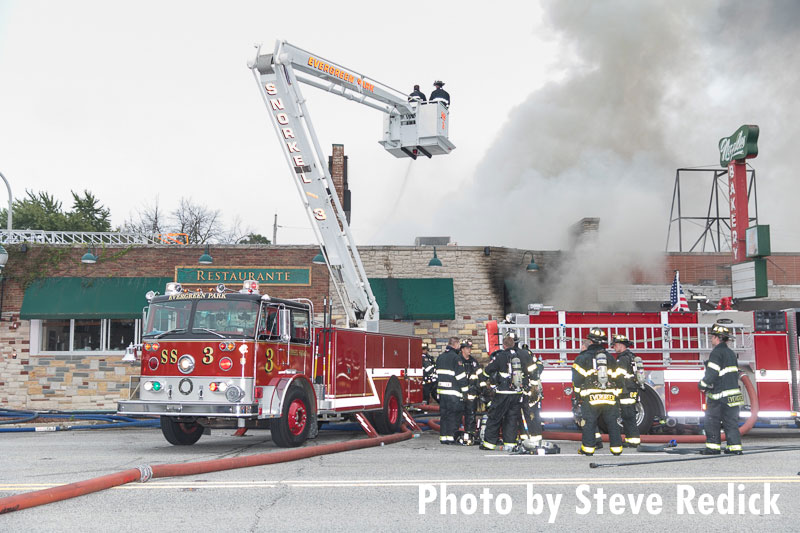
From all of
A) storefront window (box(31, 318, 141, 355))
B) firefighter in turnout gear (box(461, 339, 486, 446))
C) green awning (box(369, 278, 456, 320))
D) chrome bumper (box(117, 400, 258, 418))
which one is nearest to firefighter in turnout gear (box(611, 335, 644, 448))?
firefighter in turnout gear (box(461, 339, 486, 446))

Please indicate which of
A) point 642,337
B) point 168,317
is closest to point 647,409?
point 642,337

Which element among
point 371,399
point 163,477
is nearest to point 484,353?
point 371,399

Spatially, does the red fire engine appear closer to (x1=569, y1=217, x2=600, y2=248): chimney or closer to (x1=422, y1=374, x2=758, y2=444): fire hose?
(x1=422, y1=374, x2=758, y2=444): fire hose

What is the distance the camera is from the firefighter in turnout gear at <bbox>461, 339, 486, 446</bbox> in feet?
39.3

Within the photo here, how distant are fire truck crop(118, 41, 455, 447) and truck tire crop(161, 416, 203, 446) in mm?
19

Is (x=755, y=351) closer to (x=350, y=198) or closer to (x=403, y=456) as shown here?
(x=403, y=456)

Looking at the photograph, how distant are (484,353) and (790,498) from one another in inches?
583

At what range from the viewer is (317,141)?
13.4 meters

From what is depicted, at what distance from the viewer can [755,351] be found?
1231 cm

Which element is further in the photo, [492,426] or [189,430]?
[189,430]

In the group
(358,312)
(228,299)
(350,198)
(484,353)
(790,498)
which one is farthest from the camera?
(350,198)

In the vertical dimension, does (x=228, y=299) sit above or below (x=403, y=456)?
above

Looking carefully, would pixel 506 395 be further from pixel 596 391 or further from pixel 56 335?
pixel 56 335

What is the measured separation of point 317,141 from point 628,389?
6647 millimetres
